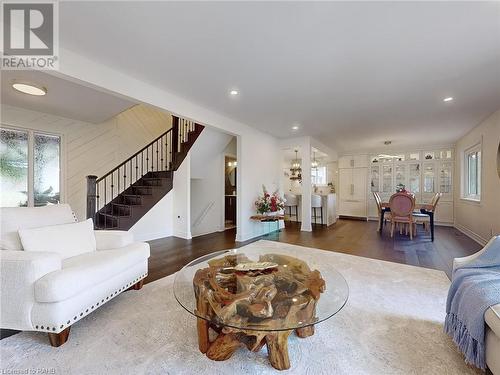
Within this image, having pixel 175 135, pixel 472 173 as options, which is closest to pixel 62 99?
pixel 175 135

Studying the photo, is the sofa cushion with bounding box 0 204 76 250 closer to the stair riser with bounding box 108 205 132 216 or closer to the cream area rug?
the cream area rug

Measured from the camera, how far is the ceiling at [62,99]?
2.75 meters

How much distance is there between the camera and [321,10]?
65.4 inches

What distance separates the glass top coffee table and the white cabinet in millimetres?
6665

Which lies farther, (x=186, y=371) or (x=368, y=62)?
(x=368, y=62)

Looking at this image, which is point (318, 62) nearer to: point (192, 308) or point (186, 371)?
point (192, 308)

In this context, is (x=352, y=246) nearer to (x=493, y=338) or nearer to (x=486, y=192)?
(x=486, y=192)

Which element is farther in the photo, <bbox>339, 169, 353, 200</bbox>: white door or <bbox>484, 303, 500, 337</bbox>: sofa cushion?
<bbox>339, 169, 353, 200</bbox>: white door

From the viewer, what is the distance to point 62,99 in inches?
135

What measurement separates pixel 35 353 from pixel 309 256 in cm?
313

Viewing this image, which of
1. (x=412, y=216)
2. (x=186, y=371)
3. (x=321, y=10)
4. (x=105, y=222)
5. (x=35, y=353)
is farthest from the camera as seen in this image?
(x=412, y=216)

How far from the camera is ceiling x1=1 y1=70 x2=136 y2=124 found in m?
2.75

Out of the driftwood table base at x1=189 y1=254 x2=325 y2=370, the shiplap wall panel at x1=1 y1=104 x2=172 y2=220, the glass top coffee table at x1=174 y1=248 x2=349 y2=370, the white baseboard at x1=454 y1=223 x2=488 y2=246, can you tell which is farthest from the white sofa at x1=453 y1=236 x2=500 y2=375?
the shiplap wall panel at x1=1 y1=104 x2=172 y2=220

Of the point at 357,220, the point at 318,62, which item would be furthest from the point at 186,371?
the point at 357,220
